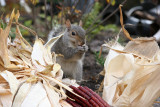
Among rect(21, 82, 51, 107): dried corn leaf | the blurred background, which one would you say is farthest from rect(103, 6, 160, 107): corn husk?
rect(21, 82, 51, 107): dried corn leaf

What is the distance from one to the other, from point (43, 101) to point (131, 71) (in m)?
0.64

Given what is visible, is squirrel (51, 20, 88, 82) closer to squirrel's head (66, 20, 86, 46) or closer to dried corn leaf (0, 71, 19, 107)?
squirrel's head (66, 20, 86, 46)

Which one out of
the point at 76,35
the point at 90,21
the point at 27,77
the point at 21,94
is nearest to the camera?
the point at 21,94

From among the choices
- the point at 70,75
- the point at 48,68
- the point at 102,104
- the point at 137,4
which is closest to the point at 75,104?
the point at 102,104

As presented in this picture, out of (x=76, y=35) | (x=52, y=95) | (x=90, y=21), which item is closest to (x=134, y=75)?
(x=52, y=95)

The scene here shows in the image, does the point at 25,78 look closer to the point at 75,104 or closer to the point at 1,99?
the point at 1,99

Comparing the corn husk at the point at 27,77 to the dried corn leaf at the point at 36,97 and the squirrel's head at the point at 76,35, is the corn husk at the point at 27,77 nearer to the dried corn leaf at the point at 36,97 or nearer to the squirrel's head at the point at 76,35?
the dried corn leaf at the point at 36,97

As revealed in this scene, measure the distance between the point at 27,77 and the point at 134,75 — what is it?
744 millimetres

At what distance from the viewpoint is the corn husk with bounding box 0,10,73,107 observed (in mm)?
1259

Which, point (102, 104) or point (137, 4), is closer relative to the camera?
point (102, 104)

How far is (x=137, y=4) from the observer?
640 cm

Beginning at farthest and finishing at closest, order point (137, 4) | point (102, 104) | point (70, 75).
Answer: point (137, 4), point (70, 75), point (102, 104)

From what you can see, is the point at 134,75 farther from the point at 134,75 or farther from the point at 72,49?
the point at 72,49

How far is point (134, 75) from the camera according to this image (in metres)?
1.48
